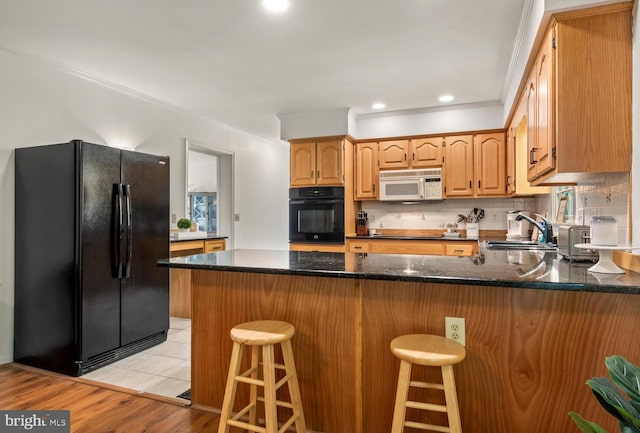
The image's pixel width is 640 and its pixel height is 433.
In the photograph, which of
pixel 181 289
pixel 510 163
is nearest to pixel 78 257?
pixel 181 289

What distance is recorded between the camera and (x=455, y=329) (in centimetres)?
166

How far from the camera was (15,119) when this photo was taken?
9.85 ft

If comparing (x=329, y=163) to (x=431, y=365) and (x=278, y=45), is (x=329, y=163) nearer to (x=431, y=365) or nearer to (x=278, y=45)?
(x=278, y=45)

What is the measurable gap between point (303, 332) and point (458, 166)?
11.2ft

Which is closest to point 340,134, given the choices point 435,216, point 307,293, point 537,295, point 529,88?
point 435,216

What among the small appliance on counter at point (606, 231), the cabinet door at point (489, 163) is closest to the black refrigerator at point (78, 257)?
the small appliance on counter at point (606, 231)

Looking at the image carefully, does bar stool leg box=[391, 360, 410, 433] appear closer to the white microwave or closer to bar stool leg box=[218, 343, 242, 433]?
bar stool leg box=[218, 343, 242, 433]

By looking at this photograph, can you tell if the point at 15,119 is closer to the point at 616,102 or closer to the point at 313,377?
the point at 313,377

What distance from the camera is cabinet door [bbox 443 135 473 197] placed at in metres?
4.57

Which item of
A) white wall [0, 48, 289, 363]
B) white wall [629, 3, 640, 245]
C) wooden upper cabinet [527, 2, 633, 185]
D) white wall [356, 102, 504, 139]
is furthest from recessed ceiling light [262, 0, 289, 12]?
white wall [356, 102, 504, 139]

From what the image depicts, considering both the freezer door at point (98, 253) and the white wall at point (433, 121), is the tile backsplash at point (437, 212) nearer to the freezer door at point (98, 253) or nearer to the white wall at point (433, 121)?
the white wall at point (433, 121)

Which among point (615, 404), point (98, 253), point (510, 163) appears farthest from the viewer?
point (510, 163)

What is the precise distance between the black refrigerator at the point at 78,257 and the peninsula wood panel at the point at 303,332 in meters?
1.15

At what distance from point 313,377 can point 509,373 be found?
2.97ft
